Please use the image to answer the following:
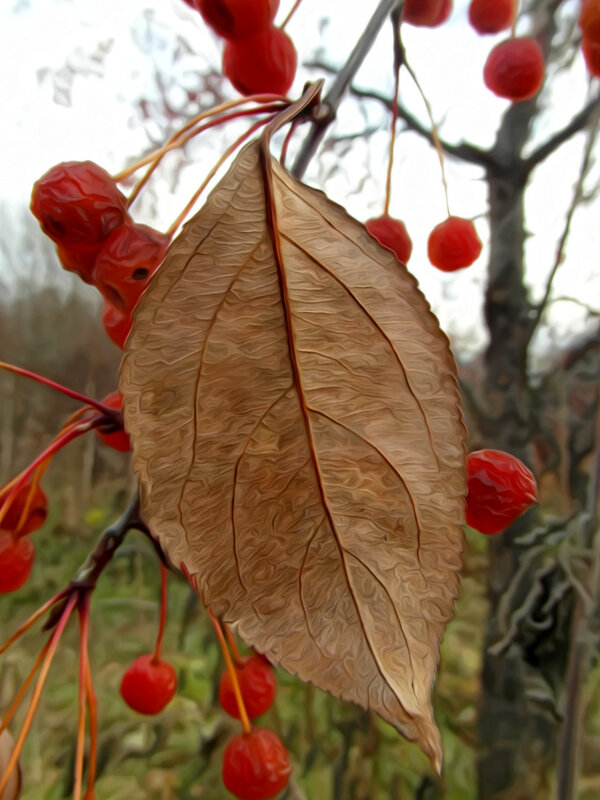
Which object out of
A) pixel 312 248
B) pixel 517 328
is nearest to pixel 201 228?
pixel 312 248

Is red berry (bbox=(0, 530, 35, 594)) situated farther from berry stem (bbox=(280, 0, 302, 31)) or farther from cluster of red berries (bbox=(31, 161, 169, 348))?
berry stem (bbox=(280, 0, 302, 31))

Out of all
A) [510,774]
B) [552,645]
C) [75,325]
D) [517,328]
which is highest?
[517,328]

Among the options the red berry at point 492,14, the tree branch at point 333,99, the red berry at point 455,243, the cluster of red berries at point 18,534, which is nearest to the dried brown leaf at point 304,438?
the tree branch at point 333,99

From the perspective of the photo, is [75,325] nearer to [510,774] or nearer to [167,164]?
[167,164]

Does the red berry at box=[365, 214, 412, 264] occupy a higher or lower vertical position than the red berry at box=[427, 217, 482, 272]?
lower

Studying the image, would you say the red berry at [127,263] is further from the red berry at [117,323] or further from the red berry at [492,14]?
the red berry at [492,14]

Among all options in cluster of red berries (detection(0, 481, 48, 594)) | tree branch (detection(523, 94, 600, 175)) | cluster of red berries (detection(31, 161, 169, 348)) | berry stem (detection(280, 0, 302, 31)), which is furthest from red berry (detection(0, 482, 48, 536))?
tree branch (detection(523, 94, 600, 175))
